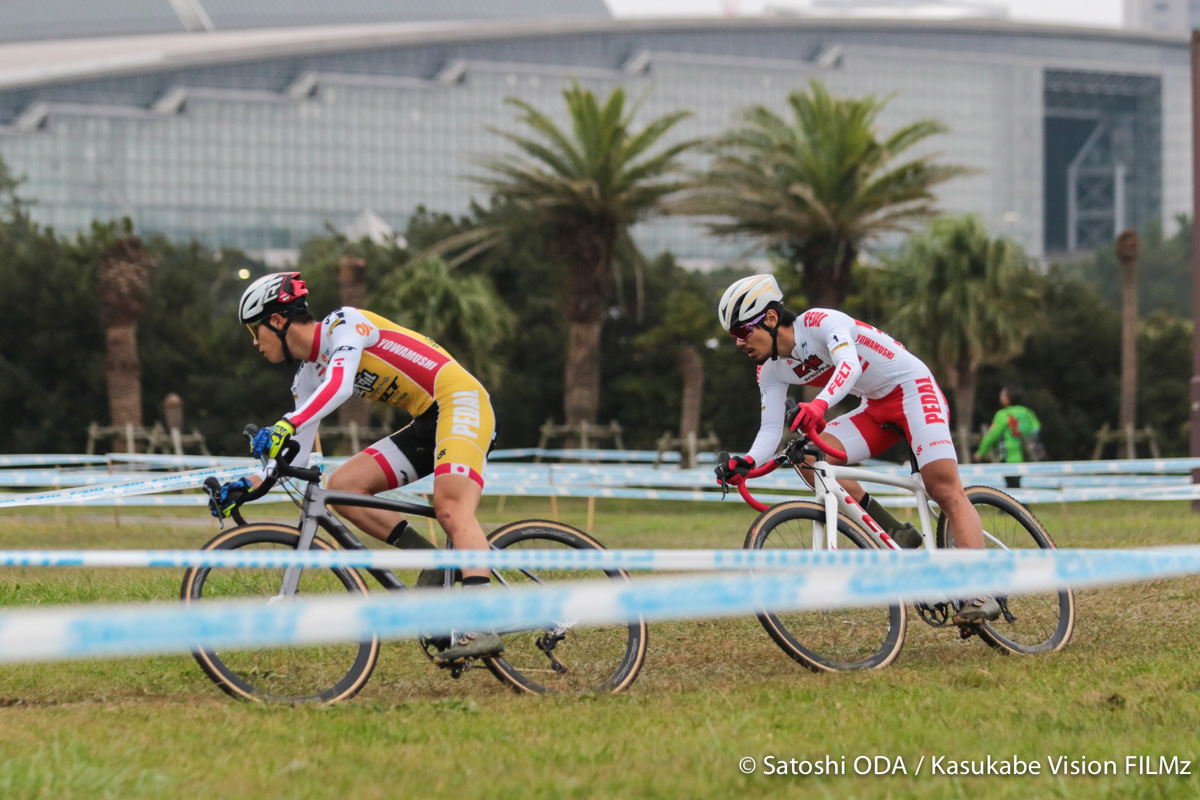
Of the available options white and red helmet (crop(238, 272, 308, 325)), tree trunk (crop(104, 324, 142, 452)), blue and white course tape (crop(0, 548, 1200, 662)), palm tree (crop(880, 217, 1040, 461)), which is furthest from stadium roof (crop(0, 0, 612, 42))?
blue and white course tape (crop(0, 548, 1200, 662))

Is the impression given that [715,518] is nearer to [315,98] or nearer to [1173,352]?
[1173,352]

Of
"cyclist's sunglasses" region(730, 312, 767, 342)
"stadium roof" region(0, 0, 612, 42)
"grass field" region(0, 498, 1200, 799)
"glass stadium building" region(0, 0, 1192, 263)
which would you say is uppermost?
"stadium roof" region(0, 0, 612, 42)

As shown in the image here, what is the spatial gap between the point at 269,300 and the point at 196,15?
15164 cm

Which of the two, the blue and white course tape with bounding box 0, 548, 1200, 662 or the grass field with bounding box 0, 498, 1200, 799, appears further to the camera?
the grass field with bounding box 0, 498, 1200, 799

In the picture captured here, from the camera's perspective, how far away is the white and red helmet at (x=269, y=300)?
5918mm

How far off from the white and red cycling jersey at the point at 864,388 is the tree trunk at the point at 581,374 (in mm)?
27116

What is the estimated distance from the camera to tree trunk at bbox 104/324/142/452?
33094 millimetres

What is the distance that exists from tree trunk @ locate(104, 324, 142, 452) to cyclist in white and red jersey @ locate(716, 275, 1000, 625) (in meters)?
28.7

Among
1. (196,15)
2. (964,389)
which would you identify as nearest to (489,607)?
(964,389)

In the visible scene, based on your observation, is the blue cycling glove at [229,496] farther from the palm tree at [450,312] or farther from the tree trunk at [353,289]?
the palm tree at [450,312]

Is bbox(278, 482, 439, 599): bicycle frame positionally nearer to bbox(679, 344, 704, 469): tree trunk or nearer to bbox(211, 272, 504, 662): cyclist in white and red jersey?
bbox(211, 272, 504, 662): cyclist in white and red jersey

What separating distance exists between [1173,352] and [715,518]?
108 feet

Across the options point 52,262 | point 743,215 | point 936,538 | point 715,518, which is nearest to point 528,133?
point 52,262

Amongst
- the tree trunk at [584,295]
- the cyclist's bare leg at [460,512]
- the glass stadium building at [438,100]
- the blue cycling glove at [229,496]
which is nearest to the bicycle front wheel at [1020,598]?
the cyclist's bare leg at [460,512]
